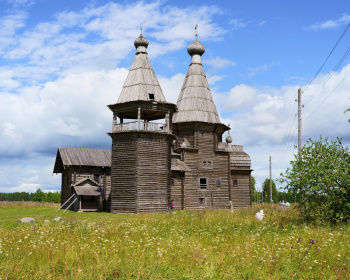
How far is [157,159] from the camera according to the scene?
96.2ft

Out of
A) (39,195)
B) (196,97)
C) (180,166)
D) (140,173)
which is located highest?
(196,97)

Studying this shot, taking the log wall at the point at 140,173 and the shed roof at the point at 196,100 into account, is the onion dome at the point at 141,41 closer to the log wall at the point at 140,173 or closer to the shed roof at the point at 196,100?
the log wall at the point at 140,173

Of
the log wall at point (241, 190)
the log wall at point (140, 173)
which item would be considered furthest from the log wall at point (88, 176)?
the log wall at point (241, 190)

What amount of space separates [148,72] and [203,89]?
37.2ft

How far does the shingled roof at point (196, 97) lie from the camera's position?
39.7 m

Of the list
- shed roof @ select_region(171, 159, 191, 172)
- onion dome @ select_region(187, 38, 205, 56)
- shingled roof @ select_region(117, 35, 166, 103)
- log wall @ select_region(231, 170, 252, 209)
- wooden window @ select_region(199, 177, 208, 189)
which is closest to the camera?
shingled roof @ select_region(117, 35, 166, 103)

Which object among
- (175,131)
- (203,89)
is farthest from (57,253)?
(203,89)

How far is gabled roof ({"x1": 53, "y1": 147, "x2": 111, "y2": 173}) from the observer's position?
1374 inches

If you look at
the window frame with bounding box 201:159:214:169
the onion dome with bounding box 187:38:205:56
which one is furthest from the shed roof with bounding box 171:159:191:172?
the onion dome with bounding box 187:38:205:56

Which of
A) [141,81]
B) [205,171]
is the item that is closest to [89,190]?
[141,81]

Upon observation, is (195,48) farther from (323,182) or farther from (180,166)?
(323,182)

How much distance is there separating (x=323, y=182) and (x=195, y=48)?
3260cm

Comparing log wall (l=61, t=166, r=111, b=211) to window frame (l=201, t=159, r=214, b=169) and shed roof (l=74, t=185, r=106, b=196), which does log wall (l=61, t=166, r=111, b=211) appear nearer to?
shed roof (l=74, t=185, r=106, b=196)

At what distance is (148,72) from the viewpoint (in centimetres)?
3212
